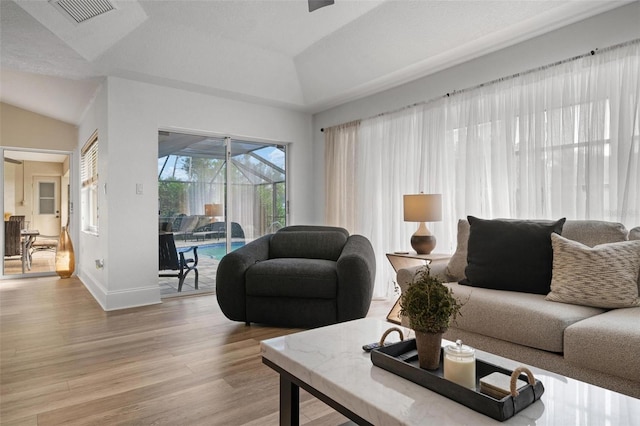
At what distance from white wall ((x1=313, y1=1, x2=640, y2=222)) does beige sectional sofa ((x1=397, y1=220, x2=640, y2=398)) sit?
55.7 inches

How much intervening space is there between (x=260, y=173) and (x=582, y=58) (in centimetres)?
382

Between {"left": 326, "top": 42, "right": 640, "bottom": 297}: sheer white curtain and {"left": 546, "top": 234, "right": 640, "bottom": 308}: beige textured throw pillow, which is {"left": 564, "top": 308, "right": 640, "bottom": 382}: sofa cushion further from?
{"left": 326, "top": 42, "right": 640, "bottom": 297}: sheer white curtain

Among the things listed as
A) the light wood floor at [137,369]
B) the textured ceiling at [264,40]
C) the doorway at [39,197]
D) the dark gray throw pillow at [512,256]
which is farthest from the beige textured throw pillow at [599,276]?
the doorway at [39,197]

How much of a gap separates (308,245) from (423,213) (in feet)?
3.87

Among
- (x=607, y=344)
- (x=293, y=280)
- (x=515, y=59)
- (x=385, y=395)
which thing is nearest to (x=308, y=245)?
(x=293, y=280)

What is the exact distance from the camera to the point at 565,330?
1.86 meters

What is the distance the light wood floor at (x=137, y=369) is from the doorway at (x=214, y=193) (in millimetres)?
1011

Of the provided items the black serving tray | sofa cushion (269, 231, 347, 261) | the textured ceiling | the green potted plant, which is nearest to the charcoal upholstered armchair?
sofa cushion (269, 231, 347, 261)

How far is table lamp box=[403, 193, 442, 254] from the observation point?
3.49 m

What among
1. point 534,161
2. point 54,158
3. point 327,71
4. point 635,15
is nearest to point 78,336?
point 327,71

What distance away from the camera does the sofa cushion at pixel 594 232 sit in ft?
7.66

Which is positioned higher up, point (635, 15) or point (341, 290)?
point (635, 15)

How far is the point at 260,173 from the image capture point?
539 cm

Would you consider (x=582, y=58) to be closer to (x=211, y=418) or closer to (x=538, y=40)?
(x=538, y=40)
